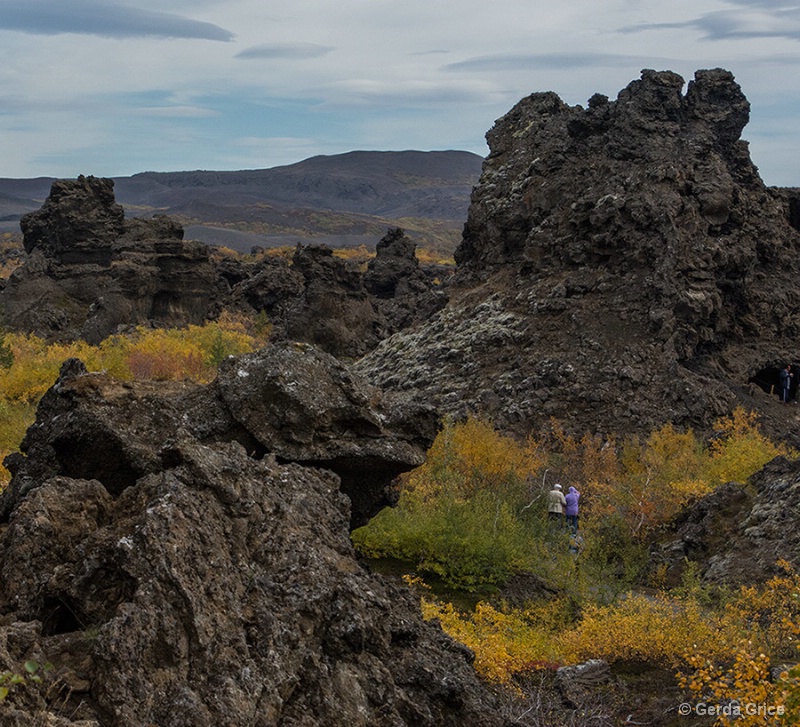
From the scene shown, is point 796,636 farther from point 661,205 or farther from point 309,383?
point 661,205

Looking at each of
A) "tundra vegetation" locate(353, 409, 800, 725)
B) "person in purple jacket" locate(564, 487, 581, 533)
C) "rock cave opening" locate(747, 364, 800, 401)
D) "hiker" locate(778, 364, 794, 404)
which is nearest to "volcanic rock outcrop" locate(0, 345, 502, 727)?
"tundra vegetation" locate(353, 409, 800, 725)

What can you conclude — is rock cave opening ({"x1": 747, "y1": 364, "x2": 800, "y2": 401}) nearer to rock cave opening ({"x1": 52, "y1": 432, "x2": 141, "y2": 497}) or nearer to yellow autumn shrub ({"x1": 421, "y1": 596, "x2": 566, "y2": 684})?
yellow autumn shrub ({"x1": 421, "y1": 596, "x2": 566, "y2": 684})

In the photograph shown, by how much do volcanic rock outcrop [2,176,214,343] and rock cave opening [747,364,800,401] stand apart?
28.5m

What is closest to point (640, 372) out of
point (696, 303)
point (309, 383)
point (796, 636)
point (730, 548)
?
point (696, 303)

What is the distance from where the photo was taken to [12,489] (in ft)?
33.8

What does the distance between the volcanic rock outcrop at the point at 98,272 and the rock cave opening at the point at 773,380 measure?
2847 cm

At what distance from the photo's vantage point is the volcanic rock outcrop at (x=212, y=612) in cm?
601

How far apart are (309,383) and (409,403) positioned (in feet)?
5.00

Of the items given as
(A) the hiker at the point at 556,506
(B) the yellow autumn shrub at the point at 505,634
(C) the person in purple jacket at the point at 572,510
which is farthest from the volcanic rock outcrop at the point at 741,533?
(B) the yellow autumn shrub at the point at 505,634

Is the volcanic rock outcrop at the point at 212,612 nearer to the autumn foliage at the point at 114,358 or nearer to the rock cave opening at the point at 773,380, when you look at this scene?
the autumn foliage at the point at 114,358

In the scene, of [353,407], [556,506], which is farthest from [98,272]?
[353,407]

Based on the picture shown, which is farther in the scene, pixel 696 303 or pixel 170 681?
pixel 696 303

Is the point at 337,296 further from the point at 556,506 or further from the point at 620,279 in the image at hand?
the point at 556,506

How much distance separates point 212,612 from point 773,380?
3354cm
